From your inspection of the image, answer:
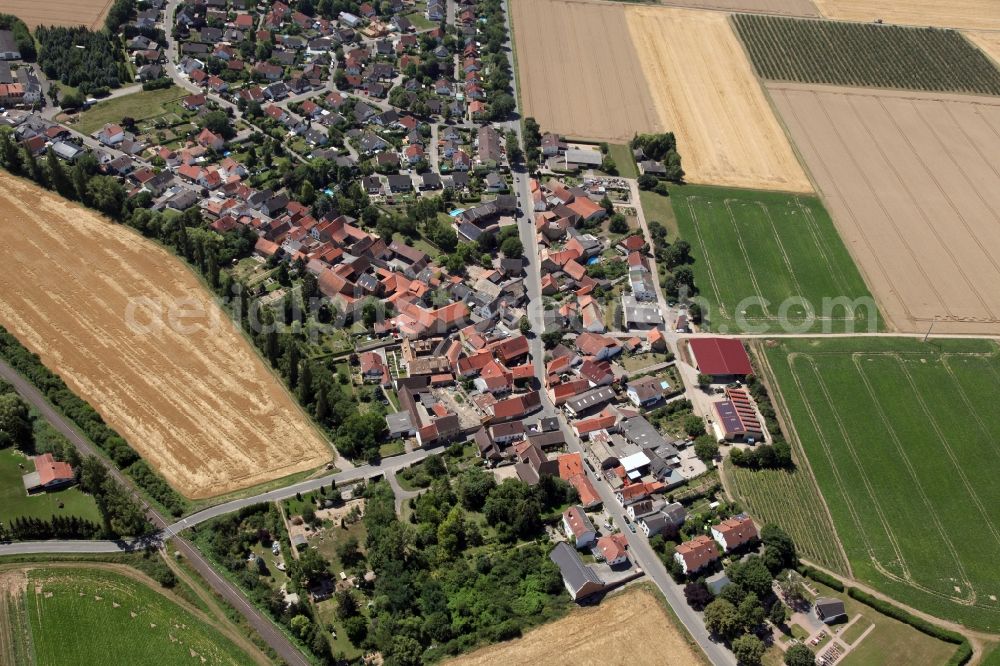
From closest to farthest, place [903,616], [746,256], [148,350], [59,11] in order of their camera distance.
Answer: [903,616] → [148,350] → [746,256] → [59,11]

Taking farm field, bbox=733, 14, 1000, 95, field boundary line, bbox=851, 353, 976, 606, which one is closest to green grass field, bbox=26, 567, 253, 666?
field boundary line, bbox=851, 353, 976, 606

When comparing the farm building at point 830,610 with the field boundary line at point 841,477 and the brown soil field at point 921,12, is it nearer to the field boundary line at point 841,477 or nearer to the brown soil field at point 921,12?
the field boundary line at point 841,477

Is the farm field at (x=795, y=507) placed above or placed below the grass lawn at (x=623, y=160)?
below

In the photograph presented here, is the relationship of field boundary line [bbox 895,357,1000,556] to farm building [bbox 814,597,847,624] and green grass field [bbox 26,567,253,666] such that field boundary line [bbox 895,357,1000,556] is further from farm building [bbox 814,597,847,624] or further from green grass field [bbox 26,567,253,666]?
green grass field [bbox 26,567,253,666]

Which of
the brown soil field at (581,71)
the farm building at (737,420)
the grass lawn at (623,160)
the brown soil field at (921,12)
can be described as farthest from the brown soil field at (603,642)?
the brown soil field at (921,12)

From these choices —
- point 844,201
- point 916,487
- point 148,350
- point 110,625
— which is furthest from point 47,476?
point 844,201

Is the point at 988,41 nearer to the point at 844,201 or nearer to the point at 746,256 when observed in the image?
the point at 844,201
